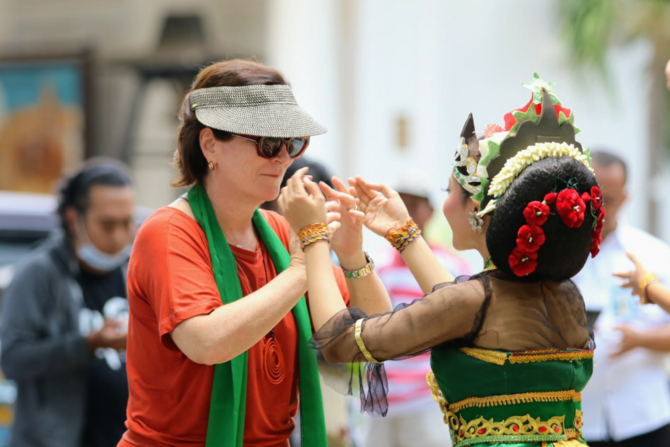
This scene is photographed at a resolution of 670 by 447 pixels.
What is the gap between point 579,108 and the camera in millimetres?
9633

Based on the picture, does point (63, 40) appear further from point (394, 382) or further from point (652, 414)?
point (652, 414)

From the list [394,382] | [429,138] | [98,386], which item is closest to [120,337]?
[98,386]

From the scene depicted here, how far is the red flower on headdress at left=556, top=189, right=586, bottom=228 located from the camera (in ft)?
6.53

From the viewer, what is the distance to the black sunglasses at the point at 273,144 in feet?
7.22

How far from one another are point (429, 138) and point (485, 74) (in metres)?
1.14

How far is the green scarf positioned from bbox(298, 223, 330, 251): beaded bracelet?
0.62ft

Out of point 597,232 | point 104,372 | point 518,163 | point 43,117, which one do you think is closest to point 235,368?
point 518,163

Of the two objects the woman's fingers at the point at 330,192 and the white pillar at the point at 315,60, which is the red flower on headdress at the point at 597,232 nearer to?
the woman's fingers at the point at 330,192

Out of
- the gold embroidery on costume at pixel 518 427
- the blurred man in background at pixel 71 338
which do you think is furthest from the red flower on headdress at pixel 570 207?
the blurred man in background at pixel 71 338

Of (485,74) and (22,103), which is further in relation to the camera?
(22,103)

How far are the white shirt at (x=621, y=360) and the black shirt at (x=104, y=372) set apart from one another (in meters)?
1.98

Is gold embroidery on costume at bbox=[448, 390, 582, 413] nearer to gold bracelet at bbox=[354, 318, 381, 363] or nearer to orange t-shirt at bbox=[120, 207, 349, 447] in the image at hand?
gold bracelet at bbox=[354, 318, 381, 363]

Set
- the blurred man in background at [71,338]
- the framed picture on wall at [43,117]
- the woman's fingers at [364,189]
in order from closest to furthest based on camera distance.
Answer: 1. the woman's fingers at [364,189]
2. the blurred man in background at [71,338]
3. the framed picture on wall at [43,117]

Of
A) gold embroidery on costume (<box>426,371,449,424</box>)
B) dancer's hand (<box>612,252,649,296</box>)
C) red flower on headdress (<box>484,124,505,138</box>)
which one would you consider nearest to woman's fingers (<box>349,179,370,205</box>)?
red flower on headdress (<box>484,124,505,138</box>)
